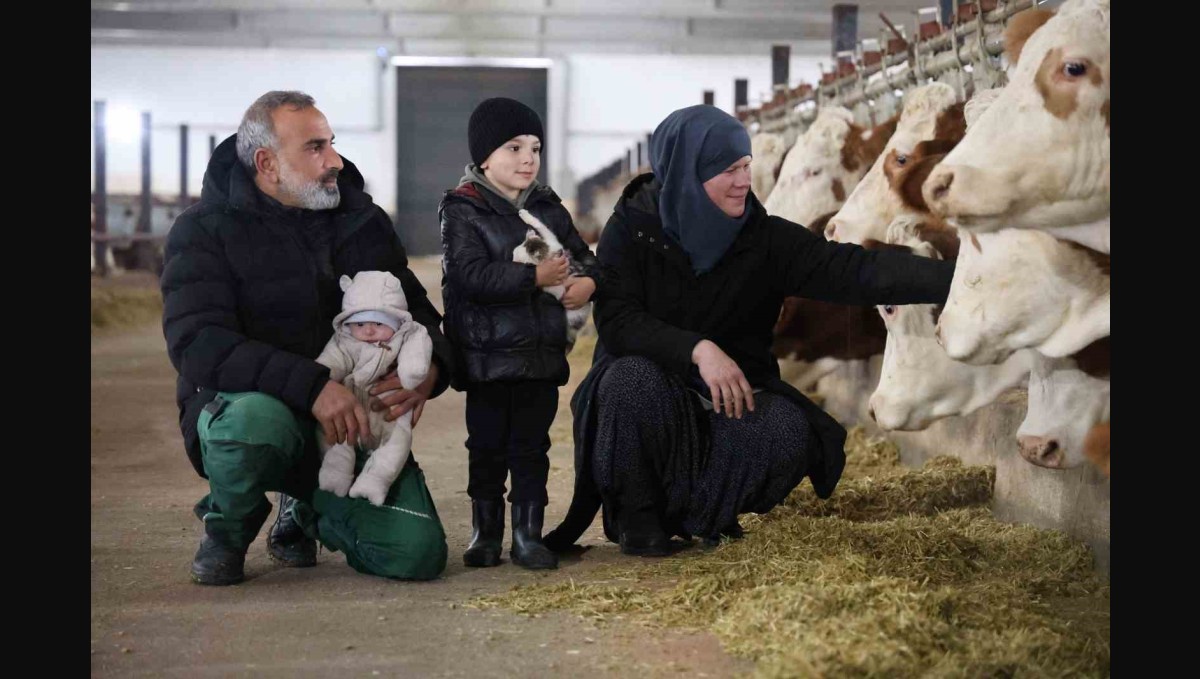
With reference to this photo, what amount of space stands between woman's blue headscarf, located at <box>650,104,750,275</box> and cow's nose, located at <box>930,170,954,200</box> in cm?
91

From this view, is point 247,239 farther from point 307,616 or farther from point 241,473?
point 307,616

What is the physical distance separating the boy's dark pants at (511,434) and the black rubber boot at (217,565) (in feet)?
1.93

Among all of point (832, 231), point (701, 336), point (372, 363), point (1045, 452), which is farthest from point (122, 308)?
point (1045, 452)

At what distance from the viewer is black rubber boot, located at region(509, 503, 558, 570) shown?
11.5 ft

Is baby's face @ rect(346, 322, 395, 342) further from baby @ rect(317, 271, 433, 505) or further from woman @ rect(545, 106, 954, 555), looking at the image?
woman @ rect(545, 106, 954, 555)

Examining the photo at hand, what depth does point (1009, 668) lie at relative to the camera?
2.52 m

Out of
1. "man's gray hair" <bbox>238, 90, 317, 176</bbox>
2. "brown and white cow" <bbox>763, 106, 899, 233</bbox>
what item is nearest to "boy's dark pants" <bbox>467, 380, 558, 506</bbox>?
"man's gray hair" <bbox>238, 90, 317, 176</bbox>

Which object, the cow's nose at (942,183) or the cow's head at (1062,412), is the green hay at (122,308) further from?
the cow's nose at (942,183)

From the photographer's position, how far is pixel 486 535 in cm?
358

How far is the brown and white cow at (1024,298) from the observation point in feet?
9.12

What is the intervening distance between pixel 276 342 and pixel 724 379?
1.07 m

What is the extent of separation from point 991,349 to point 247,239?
173 cm

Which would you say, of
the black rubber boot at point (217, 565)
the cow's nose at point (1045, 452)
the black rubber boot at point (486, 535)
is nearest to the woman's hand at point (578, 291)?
the black rubber boot at point (486, 535)

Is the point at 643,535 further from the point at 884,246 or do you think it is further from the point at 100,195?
the point at 100,195
